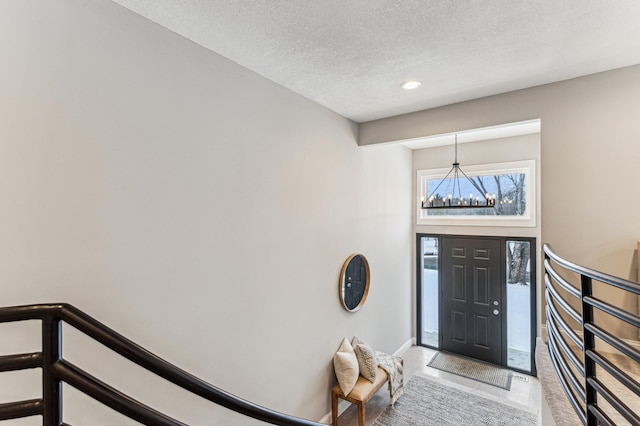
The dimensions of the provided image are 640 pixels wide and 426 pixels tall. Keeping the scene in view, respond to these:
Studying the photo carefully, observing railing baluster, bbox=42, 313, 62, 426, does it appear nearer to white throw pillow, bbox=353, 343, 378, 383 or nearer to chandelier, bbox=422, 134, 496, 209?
white throw pillow, bbox=353, 343, 378, 383

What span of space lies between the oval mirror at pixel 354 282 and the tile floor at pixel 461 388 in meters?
1.06

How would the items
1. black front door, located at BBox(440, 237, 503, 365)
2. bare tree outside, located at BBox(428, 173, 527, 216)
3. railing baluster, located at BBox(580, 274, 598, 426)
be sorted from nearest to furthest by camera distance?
railing baluster, located at BBox(580, 274, 598, 426) < bare tree outside, located at BBox(428, 173, 527, 216) < black front door, located at BBox(440, 237, 503, 365)

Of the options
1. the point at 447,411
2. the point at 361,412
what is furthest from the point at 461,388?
the point at 361,412

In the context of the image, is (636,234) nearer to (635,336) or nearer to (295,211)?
(635,336)

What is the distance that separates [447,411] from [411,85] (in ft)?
10.9

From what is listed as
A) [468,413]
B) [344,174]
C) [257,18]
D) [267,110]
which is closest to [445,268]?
[468,413]

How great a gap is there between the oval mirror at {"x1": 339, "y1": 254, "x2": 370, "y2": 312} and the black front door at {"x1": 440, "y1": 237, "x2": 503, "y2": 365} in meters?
1.83

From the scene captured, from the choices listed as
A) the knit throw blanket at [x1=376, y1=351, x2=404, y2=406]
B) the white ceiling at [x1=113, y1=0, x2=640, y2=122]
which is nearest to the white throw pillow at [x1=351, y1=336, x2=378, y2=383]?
the knit throw blanket at [x1=376, y1=351, x2=404, y2=406]

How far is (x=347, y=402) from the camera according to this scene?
129 inches

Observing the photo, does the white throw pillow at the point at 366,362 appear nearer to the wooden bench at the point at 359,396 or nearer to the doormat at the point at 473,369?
the wooden bench at the point at 359,396

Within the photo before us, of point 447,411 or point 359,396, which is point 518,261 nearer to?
point 447,411

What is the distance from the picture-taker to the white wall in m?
1.30

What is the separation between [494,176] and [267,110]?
11.8 ft

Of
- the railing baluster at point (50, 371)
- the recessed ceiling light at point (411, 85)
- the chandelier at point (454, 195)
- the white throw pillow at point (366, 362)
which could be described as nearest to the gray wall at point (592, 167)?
the recessed ceiling light at point (411, 85)
